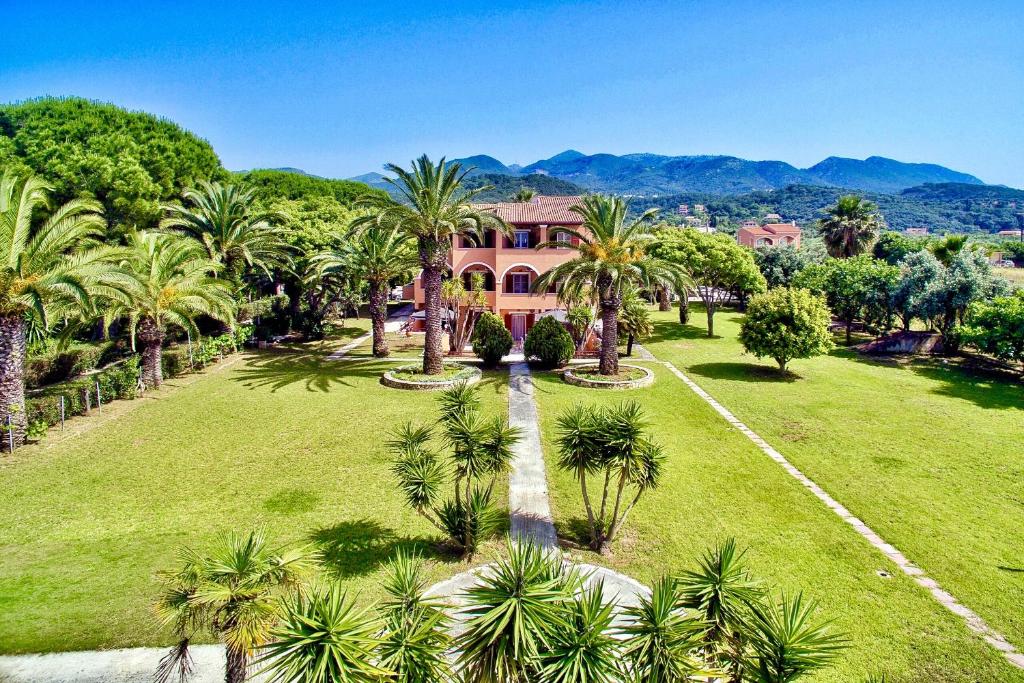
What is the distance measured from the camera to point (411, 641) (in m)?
5.67

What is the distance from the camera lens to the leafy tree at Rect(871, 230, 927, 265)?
52188 mm

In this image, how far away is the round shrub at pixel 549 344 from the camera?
27.1 metres

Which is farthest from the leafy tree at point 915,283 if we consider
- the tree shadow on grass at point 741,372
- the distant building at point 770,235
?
the distant building at point 770,235

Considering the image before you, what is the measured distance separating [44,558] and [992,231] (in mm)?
236625

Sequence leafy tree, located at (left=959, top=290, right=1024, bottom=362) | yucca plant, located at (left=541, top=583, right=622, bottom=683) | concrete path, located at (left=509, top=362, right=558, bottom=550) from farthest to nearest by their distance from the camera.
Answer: leafy tree, located at (left=959, top=290, right=1024, bottom=362) → concrete path, located at (left=509, top=362, right=558, bottom=550) → yucca plant, located at (left=541, top=583, right=622, bottom=683)

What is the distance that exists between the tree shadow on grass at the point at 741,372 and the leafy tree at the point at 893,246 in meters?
33.2

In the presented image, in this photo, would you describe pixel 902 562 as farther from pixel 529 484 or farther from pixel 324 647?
pixel 324 647

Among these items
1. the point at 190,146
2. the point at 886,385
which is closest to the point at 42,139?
the point at 190,146

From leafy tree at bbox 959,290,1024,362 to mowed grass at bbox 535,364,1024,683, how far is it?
50.8 ft

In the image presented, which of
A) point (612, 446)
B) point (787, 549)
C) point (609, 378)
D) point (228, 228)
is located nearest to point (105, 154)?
point (228, 228)

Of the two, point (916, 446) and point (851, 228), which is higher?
point (851, 228)

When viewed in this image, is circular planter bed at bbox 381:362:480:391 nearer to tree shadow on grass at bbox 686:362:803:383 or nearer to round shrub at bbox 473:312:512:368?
round shrub at bbox 473:312:512:368

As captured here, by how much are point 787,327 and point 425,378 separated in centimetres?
1651

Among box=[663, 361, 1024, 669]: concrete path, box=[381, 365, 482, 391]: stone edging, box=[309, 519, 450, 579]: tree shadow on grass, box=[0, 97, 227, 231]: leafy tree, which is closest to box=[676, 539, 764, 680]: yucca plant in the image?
box=[663, 361, 1024, 669]: concrete path
